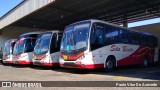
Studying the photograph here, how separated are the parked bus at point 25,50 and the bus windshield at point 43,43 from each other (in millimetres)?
1823

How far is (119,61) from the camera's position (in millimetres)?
15898

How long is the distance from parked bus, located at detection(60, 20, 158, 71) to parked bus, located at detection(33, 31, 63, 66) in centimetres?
218

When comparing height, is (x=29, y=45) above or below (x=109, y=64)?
above

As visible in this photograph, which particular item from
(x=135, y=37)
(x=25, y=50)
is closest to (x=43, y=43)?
(x=25, y=50)

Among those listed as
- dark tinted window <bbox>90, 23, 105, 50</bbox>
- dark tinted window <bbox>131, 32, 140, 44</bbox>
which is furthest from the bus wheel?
dark tinted window <bbox>90, 23, 105, 50</bbox>

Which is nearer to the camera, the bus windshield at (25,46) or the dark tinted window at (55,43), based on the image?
the dark tinted window at (55,43)

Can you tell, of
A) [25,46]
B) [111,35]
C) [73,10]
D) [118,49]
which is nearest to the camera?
[111,35]

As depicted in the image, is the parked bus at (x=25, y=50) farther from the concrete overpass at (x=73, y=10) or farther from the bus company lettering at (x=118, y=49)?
the bus company lettering at (x=118, y=49)

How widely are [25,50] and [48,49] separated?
3476 mm

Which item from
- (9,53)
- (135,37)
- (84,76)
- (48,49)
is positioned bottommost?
(84,76)

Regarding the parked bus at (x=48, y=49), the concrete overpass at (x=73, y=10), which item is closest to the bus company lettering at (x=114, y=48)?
the parked bus at (x=48, y=49)

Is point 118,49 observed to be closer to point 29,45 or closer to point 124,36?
point 124,36

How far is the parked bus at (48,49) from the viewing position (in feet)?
54.7

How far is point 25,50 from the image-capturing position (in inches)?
770
